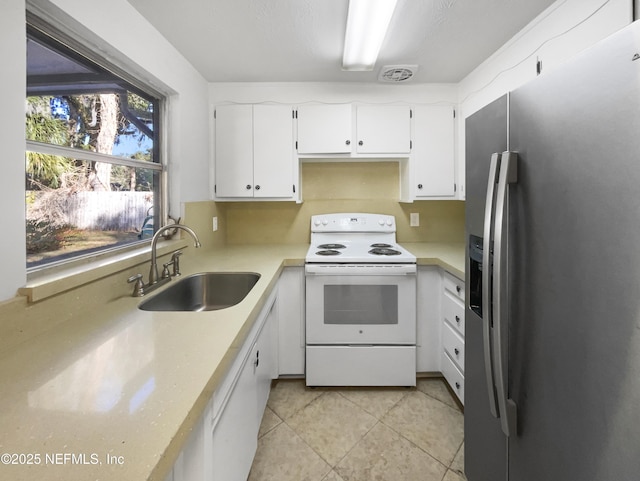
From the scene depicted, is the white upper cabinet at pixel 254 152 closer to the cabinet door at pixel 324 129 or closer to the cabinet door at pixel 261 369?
the cabinet door at pixel 324 129

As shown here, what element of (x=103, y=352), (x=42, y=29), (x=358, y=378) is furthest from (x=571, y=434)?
(x=42, y=29)

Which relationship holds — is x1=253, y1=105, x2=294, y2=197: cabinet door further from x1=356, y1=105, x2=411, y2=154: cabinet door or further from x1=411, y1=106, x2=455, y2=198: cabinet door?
x1=411, y1=106, x2=455, y2=198: cabinet door

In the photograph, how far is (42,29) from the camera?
1.15 metres

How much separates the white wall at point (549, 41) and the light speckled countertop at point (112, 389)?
1.79m

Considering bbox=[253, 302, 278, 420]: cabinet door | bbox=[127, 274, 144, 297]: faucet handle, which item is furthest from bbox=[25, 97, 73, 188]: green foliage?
bbox=[253, 302, 278, 420]: cabinet door

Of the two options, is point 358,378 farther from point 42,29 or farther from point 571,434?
point 42,29

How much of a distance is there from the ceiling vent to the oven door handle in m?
1.36

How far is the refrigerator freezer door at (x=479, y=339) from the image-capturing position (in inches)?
42.5

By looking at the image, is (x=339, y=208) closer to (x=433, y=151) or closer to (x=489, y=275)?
(x=433, y=151)

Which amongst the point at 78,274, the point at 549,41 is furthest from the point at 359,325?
the point at 549,41

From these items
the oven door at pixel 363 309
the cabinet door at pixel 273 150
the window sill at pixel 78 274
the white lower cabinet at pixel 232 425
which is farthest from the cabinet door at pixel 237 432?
the cabinet door at pixel 273 150

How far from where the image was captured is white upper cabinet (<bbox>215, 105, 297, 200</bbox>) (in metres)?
2.50

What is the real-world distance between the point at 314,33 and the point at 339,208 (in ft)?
4.60

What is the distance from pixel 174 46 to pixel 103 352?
6.05ft
